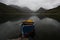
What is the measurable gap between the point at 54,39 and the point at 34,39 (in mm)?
3967

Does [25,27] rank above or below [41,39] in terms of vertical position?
above

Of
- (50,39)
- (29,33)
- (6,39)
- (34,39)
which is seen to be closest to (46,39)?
(50,39)

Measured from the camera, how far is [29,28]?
20.9 meters

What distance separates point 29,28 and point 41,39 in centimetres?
391

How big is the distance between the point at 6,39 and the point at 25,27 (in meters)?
4.63

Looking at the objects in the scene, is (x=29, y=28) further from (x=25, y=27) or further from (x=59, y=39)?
(x=59, y=39)

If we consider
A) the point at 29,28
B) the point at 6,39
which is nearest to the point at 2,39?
the point at 6,39

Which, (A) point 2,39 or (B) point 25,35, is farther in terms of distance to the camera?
(B) point 25,35

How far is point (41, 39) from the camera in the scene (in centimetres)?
1850

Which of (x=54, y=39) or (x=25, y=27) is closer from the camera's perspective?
(x=54, y=39)

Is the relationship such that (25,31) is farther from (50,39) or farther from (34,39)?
(50,39)

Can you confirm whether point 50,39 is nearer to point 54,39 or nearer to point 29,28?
point 54,39

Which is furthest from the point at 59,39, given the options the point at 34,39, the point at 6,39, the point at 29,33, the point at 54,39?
the point at 6,39

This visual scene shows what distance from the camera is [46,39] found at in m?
18.5
